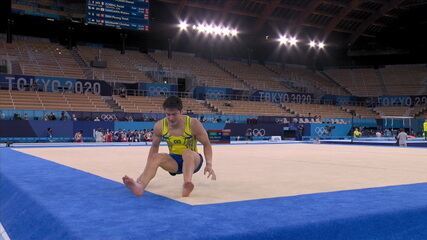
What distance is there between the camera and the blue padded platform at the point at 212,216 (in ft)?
10.5

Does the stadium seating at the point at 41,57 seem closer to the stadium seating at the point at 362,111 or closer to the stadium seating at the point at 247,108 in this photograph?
the stadium seating at the point at 247,108

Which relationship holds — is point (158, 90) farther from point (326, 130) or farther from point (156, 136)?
point (156, 136)

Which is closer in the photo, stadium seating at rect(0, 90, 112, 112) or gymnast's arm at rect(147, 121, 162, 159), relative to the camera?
gymnast's arm at rect(147, 121, 162, 159)

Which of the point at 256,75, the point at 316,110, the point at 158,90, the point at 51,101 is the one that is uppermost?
the point at 256,75

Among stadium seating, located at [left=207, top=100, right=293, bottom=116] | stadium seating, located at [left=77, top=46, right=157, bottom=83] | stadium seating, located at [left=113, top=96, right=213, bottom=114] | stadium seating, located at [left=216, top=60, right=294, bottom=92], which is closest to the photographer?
stadium seating, located at [left=113, top=96, right=213, bottom=114]

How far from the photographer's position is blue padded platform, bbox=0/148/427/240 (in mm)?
3203

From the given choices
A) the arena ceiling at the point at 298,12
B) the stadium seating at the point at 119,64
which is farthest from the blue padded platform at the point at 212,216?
the arena ceiling at the point at 298,12

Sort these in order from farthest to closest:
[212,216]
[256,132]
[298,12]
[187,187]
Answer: [298,12], [256,132], [187,187], [212,216]

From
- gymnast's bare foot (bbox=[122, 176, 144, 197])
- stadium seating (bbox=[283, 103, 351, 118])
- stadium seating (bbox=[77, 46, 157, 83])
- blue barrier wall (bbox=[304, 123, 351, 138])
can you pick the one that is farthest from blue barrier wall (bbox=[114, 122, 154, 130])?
gymnast's bare foot (bbox=[122, 176, 144, 197])

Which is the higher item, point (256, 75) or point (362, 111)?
point (256, 75)

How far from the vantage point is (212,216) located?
3.67m

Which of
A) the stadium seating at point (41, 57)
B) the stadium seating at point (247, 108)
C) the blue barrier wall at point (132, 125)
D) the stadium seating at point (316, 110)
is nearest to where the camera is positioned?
the blue barrier wall at point (132, 125)

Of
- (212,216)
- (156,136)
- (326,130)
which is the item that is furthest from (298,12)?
(212,216)

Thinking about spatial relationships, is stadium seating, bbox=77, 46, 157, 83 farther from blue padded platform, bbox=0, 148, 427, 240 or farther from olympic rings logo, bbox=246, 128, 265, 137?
blue padded platform, bbox=0, 148, 427, 240
